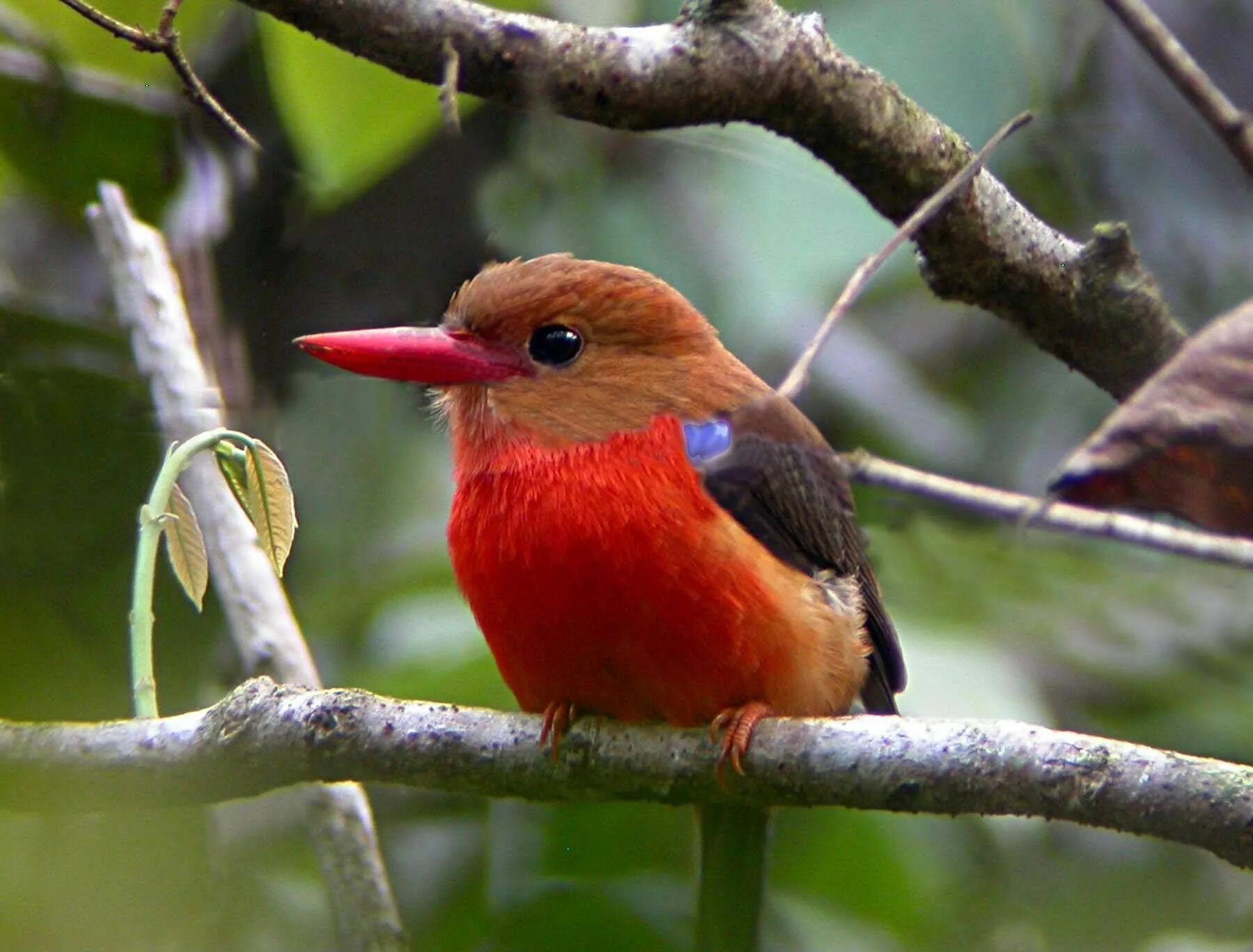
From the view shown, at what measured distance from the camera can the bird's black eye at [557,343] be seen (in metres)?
2.39

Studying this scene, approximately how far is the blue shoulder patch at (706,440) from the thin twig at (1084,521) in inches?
17.7

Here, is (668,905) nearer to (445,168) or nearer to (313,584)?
(313,584)

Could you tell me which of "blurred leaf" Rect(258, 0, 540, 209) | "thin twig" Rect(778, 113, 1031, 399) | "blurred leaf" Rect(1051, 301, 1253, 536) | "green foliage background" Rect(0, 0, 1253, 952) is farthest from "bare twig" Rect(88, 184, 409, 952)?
"blurred leaf" Rect(1051, 301, 1253, 536)

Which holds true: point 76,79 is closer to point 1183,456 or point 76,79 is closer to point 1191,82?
point 1191,82

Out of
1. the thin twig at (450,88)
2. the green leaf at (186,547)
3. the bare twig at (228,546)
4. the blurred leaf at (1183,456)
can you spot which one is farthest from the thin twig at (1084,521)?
the bare twig at (228,546)

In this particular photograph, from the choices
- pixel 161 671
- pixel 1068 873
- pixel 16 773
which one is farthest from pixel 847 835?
pixel 16 773

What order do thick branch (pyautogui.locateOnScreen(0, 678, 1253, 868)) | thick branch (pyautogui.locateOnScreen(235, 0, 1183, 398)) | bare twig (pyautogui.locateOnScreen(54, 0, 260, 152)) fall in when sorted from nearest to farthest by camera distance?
1. thick branch (pyautogui.locateOnScreen(0, 678, 1253, 868))
2. bare twig (pyautogui.locateOnScreen(54, 0, 260, 152))
3. thick branch (pyautogui.locateOnScreen(235, 0, 1183, 398))

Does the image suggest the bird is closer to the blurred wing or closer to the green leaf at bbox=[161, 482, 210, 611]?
the blurred wing

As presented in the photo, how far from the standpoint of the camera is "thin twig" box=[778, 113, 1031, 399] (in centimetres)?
174

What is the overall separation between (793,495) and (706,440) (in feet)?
0.58

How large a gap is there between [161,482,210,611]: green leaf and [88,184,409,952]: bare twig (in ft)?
1.89

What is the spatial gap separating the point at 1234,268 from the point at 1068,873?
1658mm

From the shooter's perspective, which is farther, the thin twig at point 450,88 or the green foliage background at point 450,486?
the green foliage background at point 450,486

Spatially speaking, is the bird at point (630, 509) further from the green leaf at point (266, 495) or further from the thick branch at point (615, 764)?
the green leaf at point (266, 495)
